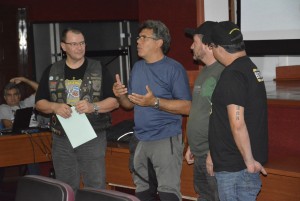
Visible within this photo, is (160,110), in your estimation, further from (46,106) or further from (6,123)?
(6,123)

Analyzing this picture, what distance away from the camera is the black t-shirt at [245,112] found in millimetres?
3340

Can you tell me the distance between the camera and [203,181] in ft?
13.0

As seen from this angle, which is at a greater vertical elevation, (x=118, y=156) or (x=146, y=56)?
(x=146, y=56)

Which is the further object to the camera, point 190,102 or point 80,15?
point 80,15

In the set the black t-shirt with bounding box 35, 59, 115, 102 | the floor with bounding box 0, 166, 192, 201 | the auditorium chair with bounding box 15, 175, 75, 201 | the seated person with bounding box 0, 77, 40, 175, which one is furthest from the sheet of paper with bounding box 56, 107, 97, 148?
the floor with bounding box 0, 166, 192, 201

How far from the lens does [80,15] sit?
10.2m

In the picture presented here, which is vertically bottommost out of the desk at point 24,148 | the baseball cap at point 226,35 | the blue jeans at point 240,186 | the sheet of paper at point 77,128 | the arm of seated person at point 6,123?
the desk at point 24,148

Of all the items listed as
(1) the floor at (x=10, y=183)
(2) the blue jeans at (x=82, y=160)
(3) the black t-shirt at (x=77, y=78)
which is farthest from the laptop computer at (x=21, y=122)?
(2) the blue jeans at (x=82, y=160)

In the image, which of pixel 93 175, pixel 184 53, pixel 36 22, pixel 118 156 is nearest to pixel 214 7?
pixel 184 53

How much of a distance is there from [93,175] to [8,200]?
237 cm

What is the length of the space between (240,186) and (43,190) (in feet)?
4.10

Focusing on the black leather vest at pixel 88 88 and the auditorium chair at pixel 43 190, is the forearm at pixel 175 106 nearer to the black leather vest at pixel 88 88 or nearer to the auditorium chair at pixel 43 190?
the black leather vest at pixel 88 88

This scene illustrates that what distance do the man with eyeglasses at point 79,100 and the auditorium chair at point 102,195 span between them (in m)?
2.00

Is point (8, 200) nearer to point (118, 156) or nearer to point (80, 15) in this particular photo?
point (118, 156)
